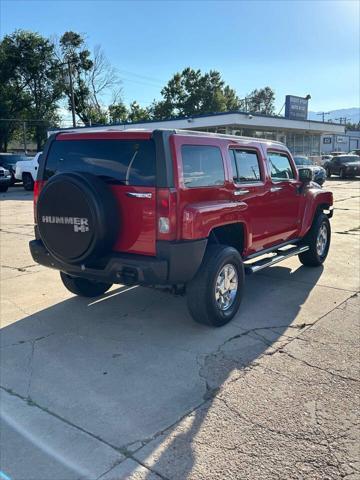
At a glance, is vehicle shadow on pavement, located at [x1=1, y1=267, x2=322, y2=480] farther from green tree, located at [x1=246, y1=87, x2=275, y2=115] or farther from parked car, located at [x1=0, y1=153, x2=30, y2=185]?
green tree, located at [x1=246, y1=87, x2=275, y2=115]

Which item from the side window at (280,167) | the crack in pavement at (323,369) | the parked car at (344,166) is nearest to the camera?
the crack in pavement at (323,369)

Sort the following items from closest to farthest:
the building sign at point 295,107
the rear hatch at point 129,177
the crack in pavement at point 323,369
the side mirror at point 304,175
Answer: the crack in pavement at point 323,369 < the rear hatch at point 129,177 < the side mirror at point 304,175 < the building sign at point 295,107

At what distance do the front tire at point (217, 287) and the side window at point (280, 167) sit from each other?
1692 mm

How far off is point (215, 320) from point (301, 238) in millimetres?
2889

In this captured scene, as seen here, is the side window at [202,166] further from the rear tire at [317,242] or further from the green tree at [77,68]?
the green tree at [77,68]

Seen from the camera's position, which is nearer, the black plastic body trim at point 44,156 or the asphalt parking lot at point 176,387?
the asphalt parking lot at point 176,387

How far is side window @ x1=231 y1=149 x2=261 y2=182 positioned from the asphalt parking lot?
4.96 ft

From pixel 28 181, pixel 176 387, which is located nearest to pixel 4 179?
pixel 28 181

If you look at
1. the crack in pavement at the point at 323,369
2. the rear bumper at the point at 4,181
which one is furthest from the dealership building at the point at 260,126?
the crack in pavement at the point at 323,369

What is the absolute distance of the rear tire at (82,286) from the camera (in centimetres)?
543

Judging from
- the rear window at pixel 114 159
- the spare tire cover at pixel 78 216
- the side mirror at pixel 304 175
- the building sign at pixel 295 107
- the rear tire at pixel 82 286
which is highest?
the building sign at pixel 295 107

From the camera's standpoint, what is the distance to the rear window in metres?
4.00

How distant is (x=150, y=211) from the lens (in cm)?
398

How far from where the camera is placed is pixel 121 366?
3.84m
